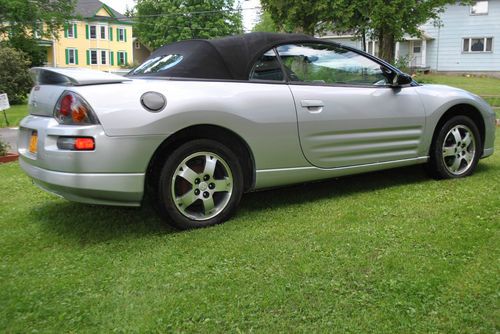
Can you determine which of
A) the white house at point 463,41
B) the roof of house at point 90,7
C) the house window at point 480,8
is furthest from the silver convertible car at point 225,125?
the roof of house at point 90,7

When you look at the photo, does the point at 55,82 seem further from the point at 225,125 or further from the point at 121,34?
the point at 121,34

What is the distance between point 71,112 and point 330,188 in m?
2.56

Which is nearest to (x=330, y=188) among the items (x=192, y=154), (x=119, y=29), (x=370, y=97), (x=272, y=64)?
(x=370, y=97)

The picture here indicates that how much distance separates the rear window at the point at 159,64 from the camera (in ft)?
13.5

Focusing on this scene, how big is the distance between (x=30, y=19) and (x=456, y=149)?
112 feet

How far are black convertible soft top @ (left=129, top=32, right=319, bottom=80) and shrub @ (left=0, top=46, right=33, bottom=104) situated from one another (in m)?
24.2

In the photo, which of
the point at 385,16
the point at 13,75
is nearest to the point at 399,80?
the point at 385,16

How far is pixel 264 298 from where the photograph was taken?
268cm

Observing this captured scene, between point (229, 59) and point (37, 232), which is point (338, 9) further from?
point (37, 232)

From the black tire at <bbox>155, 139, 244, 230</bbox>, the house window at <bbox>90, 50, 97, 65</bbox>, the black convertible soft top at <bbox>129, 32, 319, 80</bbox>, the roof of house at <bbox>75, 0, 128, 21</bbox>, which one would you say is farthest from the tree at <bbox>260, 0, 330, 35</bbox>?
the roof of house at <bbox>75, 0, 128, 21</bbox>

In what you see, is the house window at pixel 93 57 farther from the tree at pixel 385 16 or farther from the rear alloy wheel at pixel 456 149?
the rear alloy wheel at pixel 456 149

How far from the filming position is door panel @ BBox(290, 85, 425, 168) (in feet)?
13.9

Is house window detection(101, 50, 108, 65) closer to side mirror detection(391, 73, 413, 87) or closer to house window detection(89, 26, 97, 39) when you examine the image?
house window detection(89, 26, 97, 39)

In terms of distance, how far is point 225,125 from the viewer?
382 cm
